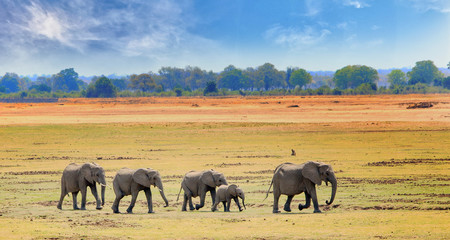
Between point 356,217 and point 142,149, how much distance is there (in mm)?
24391

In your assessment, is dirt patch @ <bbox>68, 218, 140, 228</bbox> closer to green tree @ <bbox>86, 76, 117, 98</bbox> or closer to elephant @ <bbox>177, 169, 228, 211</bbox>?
elephant @ <bbox>177, 169, 228, 211</bbox>

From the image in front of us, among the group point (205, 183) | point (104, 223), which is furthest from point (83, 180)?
point (205, 183)

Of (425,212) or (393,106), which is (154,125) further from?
(425,212)

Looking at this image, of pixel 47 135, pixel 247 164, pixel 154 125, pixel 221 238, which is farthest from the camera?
pixel 154 125

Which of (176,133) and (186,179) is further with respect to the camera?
(176,133)

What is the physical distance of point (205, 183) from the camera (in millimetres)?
20922

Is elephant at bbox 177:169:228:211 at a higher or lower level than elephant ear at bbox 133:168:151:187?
lower

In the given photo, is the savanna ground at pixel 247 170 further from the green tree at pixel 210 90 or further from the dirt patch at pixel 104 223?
the green tree at pixel 210 90

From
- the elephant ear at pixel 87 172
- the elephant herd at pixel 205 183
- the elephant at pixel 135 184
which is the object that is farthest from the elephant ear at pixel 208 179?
the elephant ear at pixel 87 172

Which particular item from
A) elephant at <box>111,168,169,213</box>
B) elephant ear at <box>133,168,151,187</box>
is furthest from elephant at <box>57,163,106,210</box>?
elephant ear at <box>133,168,151,187</box>

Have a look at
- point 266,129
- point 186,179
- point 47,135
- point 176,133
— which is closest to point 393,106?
point 266,129

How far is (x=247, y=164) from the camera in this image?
33.0 metres

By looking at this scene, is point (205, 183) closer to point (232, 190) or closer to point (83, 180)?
point (232, 190)

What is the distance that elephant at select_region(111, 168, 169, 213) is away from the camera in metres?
20.2
